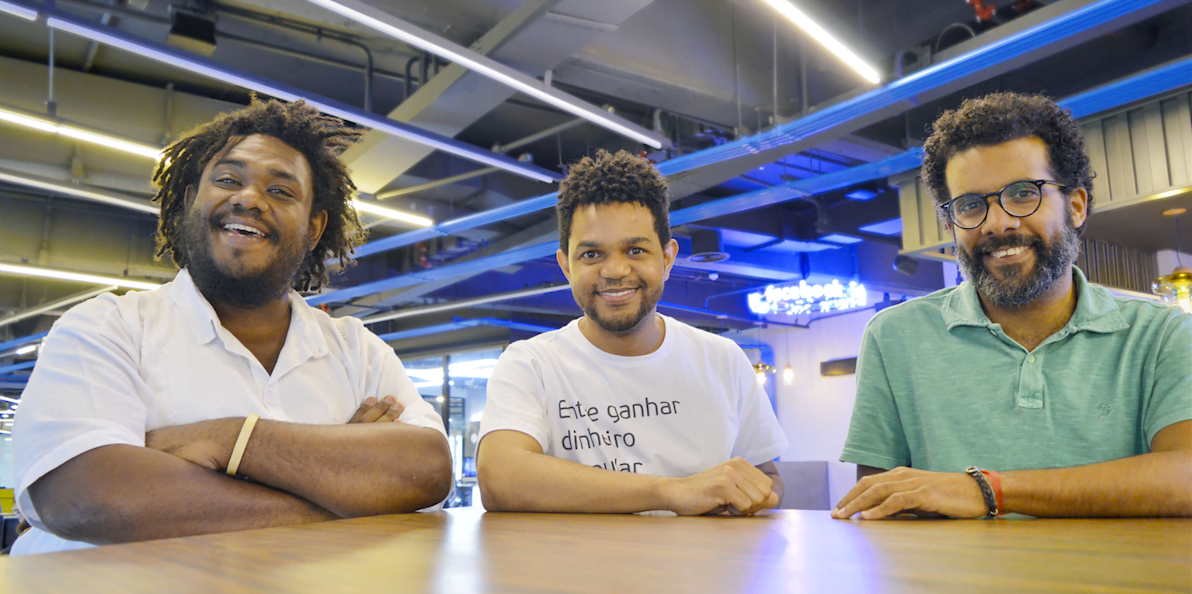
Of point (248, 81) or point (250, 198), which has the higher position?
point (248, 81)

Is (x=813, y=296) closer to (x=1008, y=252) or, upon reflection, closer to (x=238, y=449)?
(x=1008, y=252)

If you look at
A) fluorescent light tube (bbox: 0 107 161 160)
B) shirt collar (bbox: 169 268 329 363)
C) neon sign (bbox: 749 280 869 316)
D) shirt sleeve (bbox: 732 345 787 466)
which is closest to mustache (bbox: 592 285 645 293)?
shirt sleeve (bbox: 732 345 787 466)

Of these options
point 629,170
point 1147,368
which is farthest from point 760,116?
point 1147,368

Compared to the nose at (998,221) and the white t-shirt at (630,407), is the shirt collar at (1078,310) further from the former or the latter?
the white t-shirt at (630,407)

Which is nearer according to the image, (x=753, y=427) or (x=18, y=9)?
(x=753, y=427)

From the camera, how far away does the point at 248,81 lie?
3539mm

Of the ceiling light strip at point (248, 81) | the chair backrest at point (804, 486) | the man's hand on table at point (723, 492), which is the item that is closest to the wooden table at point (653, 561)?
the man's hand on table at point (723, 492)

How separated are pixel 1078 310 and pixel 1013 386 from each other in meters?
0.18

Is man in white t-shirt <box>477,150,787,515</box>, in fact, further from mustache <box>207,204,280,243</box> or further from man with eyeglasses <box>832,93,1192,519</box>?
mustache <box>207,204,280,243</box>

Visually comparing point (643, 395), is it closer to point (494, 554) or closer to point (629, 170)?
point (629, 170)

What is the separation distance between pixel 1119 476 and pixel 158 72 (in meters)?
5.63

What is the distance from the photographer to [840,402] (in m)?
11.4

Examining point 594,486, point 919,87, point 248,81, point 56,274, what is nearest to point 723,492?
point 594,486

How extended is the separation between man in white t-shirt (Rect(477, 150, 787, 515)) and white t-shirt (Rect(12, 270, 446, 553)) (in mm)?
209
